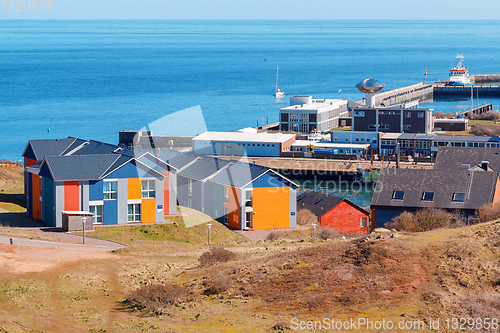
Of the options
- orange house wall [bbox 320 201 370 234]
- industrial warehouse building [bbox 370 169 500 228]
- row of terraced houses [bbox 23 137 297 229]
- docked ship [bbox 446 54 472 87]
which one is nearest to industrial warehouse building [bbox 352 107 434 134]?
orange house wall [bbox 320 201 370 234]

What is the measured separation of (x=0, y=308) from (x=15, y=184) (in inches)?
1192

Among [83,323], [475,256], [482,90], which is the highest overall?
[482,90]

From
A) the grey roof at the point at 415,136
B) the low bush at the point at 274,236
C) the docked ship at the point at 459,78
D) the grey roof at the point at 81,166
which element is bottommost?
the low bush at the point at 274,236

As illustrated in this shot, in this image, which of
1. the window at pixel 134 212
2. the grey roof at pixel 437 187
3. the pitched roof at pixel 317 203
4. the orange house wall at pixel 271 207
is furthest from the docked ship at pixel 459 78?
the window at pixel 134 212

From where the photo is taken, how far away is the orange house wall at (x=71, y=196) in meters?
35.0

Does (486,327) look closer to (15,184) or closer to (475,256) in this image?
(475,256)

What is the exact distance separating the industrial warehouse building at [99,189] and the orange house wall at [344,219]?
11484 mm

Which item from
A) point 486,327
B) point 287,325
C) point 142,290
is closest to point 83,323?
point 142,290

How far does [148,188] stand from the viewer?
120 ft

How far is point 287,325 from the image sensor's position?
17.2m

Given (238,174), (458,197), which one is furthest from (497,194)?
(238,174)

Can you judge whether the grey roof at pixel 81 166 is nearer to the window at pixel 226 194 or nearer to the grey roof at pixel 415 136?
the window at pixel 226 194

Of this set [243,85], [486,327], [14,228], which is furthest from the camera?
[243,85]

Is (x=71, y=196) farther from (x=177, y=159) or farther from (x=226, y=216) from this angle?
(x=177, y=159)
